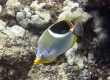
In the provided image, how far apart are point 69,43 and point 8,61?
163cm

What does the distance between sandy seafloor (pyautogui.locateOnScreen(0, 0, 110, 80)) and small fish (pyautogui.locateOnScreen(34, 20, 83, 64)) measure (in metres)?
1.41

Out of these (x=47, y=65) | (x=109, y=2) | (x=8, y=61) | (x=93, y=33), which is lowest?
(x=47, y=65)

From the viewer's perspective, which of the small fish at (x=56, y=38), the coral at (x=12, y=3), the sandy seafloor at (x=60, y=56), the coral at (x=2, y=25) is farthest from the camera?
the coral at (x=12, y=3)

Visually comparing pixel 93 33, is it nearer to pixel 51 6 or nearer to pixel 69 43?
pixel 51 6

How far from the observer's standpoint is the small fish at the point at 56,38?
1.96 metres

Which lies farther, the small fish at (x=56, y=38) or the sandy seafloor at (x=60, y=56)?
the sandy seafloor at (x=60, y=56)

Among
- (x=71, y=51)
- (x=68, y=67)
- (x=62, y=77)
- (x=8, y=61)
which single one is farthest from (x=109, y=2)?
(x=8, y=61)

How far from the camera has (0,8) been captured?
409cm

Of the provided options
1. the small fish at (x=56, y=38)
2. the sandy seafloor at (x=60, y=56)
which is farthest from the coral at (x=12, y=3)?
the small fish at (x=56, y=38)

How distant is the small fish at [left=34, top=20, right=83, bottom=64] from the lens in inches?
77.2

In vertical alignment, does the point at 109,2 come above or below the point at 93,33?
above

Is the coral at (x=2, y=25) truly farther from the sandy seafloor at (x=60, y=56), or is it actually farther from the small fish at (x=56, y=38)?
the small fish at (x=56, y=38)

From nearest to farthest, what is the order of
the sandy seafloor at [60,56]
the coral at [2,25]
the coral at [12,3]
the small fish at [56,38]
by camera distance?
the small fish at [56,38] → the sandy seafloor at [60,56] → the coral at [2,25] → the coral at [12,3]

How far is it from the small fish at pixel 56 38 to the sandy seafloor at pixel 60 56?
141cm
